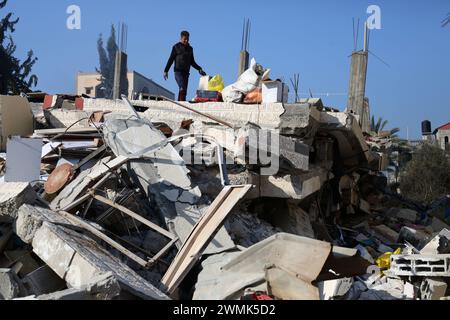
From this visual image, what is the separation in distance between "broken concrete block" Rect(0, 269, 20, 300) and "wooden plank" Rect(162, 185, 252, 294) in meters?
1.11

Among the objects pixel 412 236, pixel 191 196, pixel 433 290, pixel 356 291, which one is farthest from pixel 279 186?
pixel 412 236

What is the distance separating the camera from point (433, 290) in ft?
18.1

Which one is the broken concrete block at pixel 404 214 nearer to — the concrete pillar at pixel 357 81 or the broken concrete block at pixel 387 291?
the concrete pillar at pixel 357 81

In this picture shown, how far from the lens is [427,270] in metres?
5.80

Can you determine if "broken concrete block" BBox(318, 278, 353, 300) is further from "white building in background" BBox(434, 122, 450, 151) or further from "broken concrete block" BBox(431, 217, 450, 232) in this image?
"white building in background" BBox(434, 122, 450, 151)

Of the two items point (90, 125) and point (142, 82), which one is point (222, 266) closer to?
point (90, 125)

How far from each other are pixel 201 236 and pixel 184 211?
653 millimetres

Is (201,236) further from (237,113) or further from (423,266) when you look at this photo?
(237,113)

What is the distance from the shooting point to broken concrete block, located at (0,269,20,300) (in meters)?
3.45

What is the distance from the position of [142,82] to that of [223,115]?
19.4 metres

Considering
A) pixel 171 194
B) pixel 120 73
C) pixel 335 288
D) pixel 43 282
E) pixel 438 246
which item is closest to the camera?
pixel 43 282

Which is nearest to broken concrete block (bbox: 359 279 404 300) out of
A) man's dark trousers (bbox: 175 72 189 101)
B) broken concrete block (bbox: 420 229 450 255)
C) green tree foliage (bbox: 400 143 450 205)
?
broken concrete block (bbox: 420 229 450 255)

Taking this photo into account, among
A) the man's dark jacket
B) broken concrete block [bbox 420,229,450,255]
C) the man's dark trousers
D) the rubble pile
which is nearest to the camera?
the rubble pile
